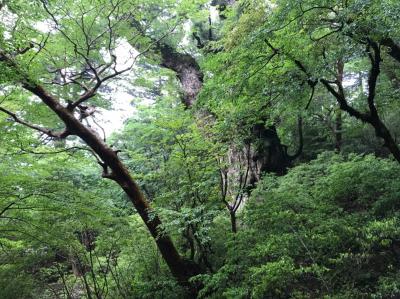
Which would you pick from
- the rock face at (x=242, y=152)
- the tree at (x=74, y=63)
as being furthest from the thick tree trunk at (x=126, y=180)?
the rock face at (x=242, y=152)

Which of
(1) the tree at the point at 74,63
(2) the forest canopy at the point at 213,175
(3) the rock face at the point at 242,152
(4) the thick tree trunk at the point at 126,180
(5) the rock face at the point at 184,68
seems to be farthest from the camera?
(5) the rock face at the point at 184,68

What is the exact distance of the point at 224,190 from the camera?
6.50 meters

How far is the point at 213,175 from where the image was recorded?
21.9 ft

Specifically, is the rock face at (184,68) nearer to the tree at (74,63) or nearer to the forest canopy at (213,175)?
the forest canopy at (213,175)

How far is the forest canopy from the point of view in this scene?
4562 millimetres

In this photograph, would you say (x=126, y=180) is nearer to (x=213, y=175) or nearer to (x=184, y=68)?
(x=213, y=175)

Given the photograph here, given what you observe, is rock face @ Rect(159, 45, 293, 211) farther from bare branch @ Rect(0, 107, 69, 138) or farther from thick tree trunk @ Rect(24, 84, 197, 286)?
bare branch @ Rect(0, 107, 69, 138)

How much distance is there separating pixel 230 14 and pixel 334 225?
5.77 meters

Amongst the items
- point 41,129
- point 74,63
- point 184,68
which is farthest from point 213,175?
point 184,68

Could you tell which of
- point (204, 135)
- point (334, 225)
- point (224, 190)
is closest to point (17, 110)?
point (204, 135)

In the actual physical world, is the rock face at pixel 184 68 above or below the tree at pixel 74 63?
above

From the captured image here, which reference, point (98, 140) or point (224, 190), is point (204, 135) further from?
point (98, 140)

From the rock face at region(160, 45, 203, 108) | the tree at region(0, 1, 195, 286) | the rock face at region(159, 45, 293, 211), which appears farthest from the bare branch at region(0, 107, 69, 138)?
the rock face at region(160, 45, 203, 108)

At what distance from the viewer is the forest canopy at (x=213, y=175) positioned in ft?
15.0
